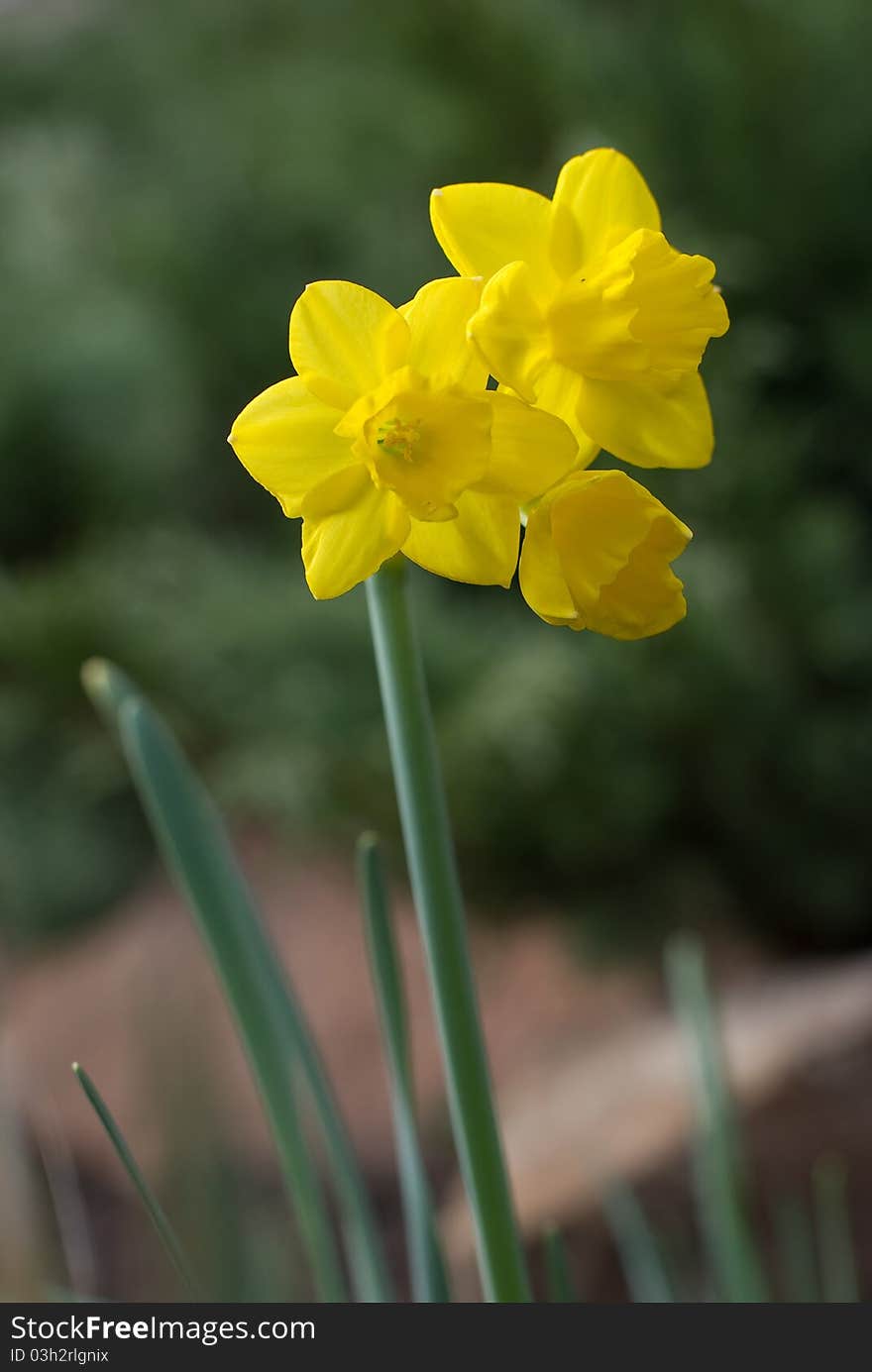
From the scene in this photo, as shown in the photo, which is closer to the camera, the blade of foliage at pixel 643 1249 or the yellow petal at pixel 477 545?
the yellow petal at pixel 477 545

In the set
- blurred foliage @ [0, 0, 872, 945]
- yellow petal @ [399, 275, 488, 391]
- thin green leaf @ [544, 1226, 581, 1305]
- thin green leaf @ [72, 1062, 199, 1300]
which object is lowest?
thin green leaf @ [544, 1226, 581, 1305]

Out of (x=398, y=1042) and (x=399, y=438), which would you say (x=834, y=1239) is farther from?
(x=399, y=438)

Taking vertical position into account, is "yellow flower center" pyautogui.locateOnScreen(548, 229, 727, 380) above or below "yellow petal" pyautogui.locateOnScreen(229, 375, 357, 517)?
above

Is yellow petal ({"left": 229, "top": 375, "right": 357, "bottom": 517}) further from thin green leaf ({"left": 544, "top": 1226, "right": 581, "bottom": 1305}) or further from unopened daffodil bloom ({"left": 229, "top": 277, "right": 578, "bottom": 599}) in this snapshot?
thin green leaf ({"left": 544, "top": 1226, "right": 581, "bottom": 1305})

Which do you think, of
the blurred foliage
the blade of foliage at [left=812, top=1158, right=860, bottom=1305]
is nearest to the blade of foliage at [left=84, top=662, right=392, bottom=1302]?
the blade of foliage at [left=812, top=1158, right=860, bottom=1305]

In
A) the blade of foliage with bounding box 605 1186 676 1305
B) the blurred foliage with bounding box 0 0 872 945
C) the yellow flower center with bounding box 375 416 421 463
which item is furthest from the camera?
the blurred foliage with bounding box 0 0 872 945

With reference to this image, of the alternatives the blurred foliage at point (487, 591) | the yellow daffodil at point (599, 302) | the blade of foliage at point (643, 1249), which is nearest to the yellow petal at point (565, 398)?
the yellow daffodil at point (599, 302)

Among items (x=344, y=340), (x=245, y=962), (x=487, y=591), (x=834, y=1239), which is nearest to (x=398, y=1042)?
(x=245, y=962)

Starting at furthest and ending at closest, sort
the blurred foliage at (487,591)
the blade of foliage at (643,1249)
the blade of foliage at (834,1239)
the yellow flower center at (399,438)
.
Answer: the blurred foliage at (487,591), the blade of foliage at (834,1239), the blade of foliage at (643,1249), the yellow flower center at (399,438)

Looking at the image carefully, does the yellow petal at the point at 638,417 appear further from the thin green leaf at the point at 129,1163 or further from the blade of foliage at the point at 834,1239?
the blade of foliage at the point at 834,1239
